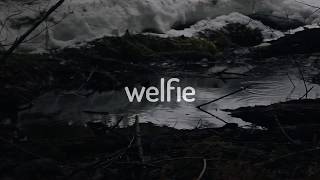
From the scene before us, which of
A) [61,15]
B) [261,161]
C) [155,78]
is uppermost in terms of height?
[61,15]

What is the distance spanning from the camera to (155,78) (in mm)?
8055

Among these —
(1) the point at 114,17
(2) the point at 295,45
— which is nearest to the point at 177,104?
(1) the point at 114,17

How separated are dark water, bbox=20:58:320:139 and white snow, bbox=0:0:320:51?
1.42 m

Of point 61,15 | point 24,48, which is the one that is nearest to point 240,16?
point 61,15

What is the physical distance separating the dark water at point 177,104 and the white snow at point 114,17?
1416 mm

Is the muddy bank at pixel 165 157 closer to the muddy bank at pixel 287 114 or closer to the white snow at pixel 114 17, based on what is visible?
the muddy bank at pixel 287 114

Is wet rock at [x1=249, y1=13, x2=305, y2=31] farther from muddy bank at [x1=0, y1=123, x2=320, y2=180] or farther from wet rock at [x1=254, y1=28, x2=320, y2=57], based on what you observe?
muddy bank at [x1=0, y1=123, x2=320, y2=180]

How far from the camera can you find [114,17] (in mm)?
9789

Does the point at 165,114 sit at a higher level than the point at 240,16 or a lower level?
lower

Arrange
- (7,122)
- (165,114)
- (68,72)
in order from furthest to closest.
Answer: (68,72)
(165,114)
(7,122)

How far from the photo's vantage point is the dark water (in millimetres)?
5949

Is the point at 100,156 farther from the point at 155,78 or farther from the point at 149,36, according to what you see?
the point at 149,36

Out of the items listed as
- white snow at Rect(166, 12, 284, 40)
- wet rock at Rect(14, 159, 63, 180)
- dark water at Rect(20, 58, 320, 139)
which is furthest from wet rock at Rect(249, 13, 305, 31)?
wet rock at Rect(14, 159, 63, 180)

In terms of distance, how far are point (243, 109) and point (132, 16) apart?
453 centimetres
